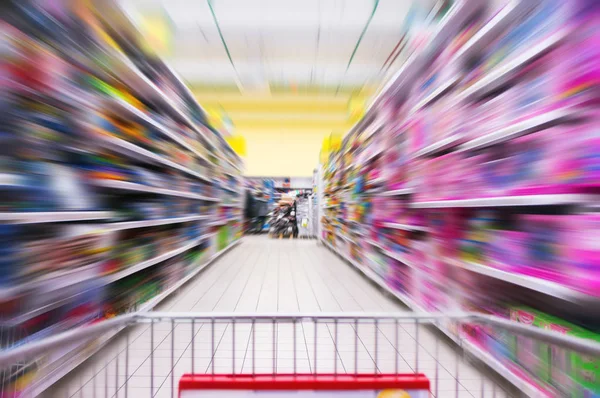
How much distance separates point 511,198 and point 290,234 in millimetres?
9691

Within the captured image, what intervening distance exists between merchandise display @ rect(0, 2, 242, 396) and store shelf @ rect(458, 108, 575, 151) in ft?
7.31

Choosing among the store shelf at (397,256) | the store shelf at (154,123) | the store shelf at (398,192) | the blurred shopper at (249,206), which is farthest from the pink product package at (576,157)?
the blurred shopper at (249,206)

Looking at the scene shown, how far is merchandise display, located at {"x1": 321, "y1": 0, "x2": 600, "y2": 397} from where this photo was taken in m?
1.19

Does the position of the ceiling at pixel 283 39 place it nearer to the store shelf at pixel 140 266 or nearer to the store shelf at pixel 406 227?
the store shelf at pixel 406 227

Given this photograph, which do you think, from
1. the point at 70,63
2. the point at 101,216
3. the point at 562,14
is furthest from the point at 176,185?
the point at 562,14

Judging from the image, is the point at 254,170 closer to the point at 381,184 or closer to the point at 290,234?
the point at 290,234

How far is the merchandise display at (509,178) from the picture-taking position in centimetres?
119

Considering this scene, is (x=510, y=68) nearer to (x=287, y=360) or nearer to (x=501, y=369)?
(x=501, y=369)

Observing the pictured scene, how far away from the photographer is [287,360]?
6.64ft

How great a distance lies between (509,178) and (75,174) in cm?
231

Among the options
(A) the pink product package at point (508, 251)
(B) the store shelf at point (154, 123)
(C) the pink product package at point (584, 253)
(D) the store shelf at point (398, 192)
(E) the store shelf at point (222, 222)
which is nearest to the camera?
(C) the pink product package at point (584, 253)

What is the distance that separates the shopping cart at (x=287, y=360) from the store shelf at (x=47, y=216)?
23.0 inches

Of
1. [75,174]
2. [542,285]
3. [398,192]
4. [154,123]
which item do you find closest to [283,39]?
[154,123]

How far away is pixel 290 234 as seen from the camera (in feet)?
36.1
